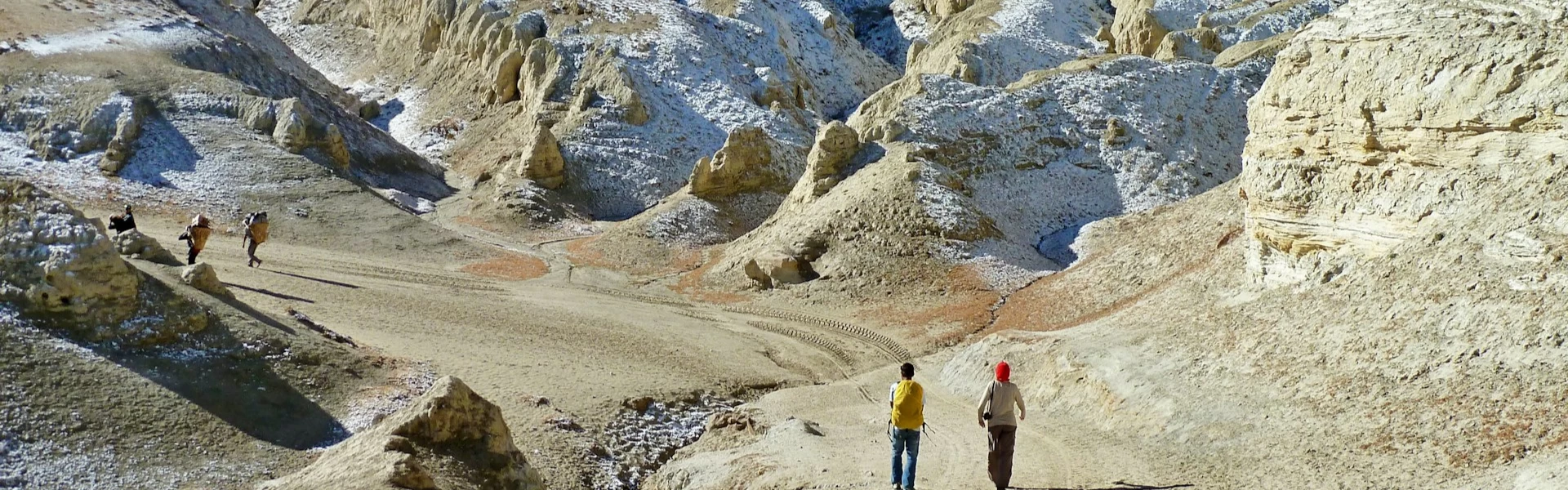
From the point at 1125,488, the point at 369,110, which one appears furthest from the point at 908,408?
the point at 369,110

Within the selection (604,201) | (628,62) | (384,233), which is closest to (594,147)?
(604,201)

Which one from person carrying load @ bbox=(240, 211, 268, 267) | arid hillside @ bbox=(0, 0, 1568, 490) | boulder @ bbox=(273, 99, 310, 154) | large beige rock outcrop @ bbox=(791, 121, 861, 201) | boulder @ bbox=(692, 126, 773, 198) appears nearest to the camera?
arid hillside @ bbox=(0, 0, 1568, 490)

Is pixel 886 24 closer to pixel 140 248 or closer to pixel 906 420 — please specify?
pixel 140 248

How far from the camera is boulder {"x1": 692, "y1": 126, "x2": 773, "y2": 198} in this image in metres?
35.1

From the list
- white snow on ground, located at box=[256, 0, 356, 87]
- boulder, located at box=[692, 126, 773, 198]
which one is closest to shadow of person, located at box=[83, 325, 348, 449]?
boulder, located at box=[692, 126, 773, 198]

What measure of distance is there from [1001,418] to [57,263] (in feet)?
35.6

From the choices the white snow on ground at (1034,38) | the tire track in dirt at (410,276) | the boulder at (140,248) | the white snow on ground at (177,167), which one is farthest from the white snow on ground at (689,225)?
the white snow on ground at (1034,38)

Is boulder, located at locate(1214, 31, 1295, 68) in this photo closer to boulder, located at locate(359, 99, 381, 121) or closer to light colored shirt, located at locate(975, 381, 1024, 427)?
light colored shirt, located at locate(975, 381, 1024, 427)

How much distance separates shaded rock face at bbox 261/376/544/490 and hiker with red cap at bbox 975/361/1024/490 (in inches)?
179

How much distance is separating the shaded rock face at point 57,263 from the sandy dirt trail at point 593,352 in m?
3.78

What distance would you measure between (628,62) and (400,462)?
121 feet

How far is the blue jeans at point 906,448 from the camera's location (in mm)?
10531

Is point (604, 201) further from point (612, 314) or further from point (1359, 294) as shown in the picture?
point (1359, 294)

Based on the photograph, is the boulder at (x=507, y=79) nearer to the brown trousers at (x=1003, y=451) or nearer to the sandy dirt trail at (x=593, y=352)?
the sandy dirt trail at (x=593, y=352)
